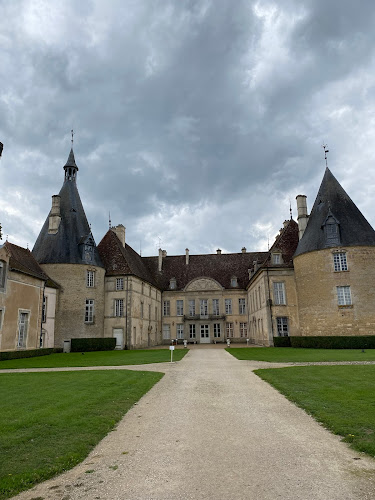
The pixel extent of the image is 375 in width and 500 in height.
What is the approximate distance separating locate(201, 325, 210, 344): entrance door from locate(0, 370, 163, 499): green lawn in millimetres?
34434

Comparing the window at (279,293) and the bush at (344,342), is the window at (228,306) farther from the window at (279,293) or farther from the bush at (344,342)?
the bush at (344,342)

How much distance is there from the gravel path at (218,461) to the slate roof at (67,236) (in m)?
27.4

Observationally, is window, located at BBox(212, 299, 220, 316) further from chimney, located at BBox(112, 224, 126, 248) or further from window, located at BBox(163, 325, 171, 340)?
chimney, located at BBox(112, 224, 126, 248)

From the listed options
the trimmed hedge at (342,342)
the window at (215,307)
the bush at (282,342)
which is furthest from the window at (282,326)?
the window at (215,307)

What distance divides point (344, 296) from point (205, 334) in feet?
69.0

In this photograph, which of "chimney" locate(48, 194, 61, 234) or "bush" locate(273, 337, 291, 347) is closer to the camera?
"bush" locate(273, 337, 291, 347)

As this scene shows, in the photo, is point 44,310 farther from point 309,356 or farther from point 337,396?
point 337,396

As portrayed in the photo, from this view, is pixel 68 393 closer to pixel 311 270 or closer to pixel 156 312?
pixel 311 270

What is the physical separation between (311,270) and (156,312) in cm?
2074

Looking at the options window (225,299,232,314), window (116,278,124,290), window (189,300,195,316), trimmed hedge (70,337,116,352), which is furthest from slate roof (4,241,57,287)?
window (225,299,232,314)

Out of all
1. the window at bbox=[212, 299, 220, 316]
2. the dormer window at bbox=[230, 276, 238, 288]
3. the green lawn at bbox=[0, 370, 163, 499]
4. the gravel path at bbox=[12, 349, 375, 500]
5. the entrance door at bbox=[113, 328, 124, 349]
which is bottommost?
the gravel path at bbox=[12, 349, 375, 500]

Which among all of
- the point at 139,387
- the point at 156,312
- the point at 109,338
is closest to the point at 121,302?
the point at 109,338

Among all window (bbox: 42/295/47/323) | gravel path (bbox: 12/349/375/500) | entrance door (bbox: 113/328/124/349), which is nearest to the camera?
gravel path (bbox: 12/349/375/500)

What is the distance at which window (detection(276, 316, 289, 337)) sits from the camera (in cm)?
3238
